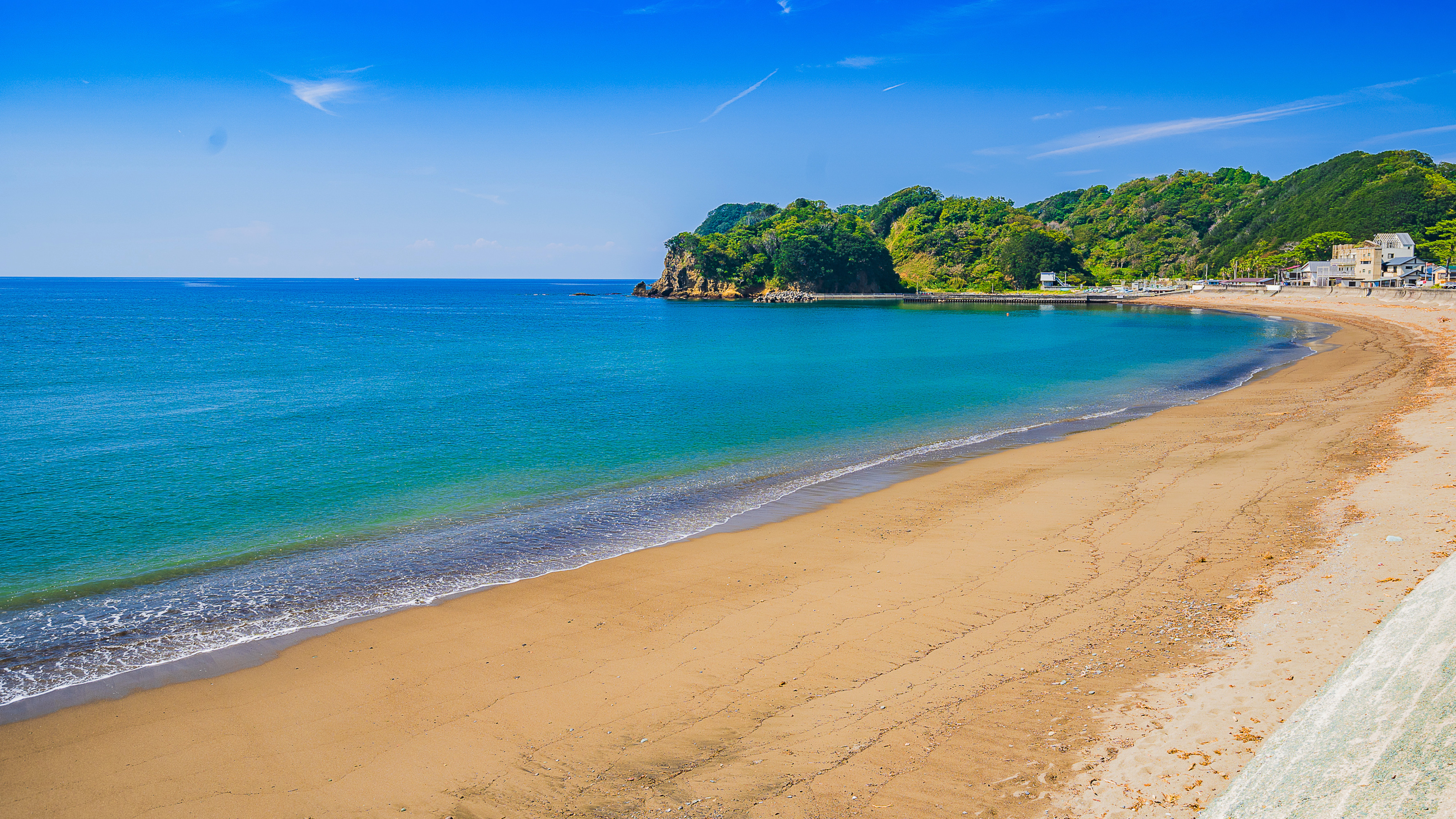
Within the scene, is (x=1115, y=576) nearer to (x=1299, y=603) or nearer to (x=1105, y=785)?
(x=1299, y=603)

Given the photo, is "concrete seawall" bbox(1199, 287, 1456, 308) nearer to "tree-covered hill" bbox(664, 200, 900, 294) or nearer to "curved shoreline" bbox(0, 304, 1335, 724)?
"curved shoreline" bbox(0, 304, 1335, 724)

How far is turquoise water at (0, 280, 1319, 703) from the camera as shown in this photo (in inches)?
470

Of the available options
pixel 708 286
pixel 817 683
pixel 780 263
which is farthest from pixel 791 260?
pixel 817 683

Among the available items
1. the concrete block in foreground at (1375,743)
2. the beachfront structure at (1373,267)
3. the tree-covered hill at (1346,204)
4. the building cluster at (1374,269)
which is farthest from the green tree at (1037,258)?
the concrete block in foreground at (1375,743)

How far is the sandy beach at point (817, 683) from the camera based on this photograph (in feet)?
20.6

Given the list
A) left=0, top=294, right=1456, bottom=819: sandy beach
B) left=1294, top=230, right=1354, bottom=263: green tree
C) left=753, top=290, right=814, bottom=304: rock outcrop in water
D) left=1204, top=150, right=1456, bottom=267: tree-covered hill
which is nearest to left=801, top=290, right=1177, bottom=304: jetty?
left=753, top=290, right=814, bottom=304: rock outcrop in water

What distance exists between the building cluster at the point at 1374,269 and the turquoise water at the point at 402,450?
186 feet

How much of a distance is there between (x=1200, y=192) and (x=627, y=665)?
235353 millimetres

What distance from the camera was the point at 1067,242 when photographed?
154375 millimetres

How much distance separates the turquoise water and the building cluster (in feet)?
186

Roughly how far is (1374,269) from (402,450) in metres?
131

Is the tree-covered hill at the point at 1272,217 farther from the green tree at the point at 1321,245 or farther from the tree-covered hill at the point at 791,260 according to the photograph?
the tree-covered hill at the point at 791,260

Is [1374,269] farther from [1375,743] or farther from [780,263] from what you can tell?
[1375,743]

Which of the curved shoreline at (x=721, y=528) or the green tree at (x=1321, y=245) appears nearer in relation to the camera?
the curved shoreline at (x=721, y=528)
